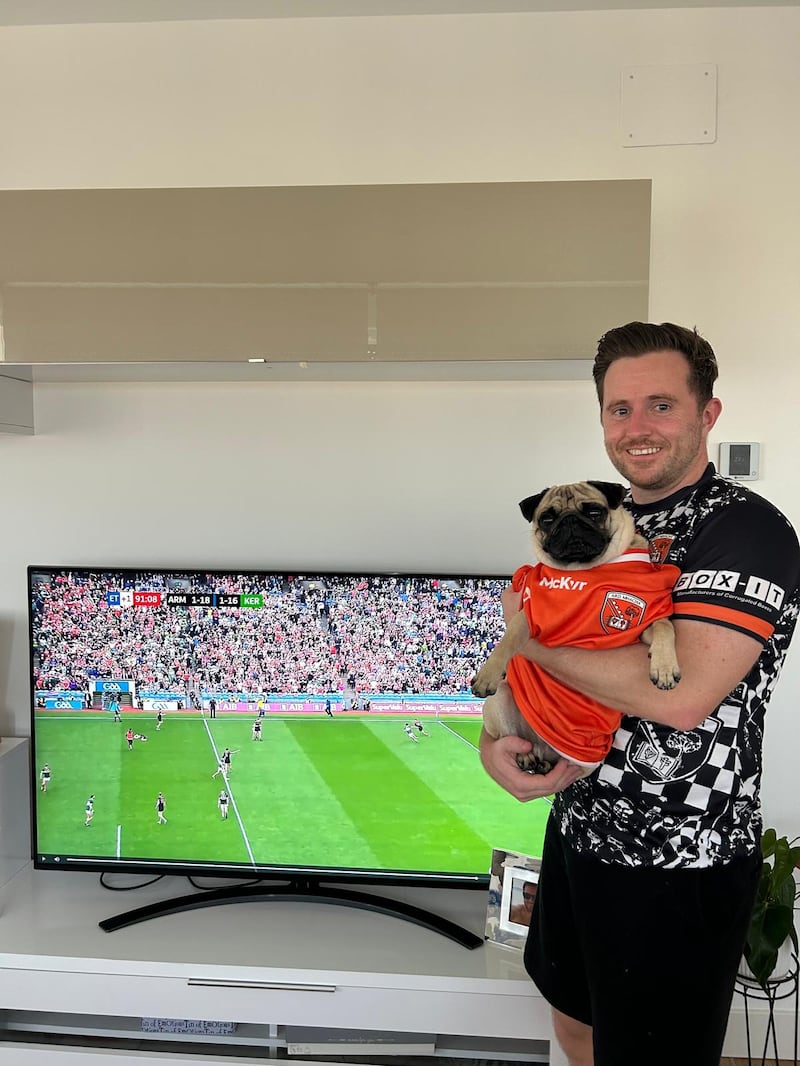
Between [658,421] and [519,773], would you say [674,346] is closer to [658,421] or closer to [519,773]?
[658,421]

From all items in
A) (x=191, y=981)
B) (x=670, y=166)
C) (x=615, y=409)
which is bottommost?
(x=191, y=981)

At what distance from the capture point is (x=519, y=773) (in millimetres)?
1374

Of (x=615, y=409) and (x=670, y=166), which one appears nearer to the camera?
(x=615, y=409)

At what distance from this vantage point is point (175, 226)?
5.71ft

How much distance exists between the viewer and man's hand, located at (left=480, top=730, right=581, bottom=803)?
1.32 m

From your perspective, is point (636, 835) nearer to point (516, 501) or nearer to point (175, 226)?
point (516, 501)

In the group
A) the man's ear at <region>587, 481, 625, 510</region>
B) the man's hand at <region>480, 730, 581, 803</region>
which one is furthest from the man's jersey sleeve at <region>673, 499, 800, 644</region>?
the man's hand at <region>480, 730, 581, 803</region>

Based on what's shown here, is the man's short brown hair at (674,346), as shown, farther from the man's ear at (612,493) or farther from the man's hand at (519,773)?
the man's hand at (519,773)

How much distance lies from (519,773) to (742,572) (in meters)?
0.53

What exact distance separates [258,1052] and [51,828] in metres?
0.80

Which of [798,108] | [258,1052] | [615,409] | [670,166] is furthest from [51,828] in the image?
[798,108]

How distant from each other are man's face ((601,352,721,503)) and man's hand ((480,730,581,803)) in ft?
1.71

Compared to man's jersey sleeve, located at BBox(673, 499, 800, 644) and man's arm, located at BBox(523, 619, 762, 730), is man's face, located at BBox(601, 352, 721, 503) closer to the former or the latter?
man's jersey sleeve, located at BBox(673, 499, 800, 644)

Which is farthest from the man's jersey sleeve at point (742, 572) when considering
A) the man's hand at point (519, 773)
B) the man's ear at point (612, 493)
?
the man's hand at point (519, 773)
